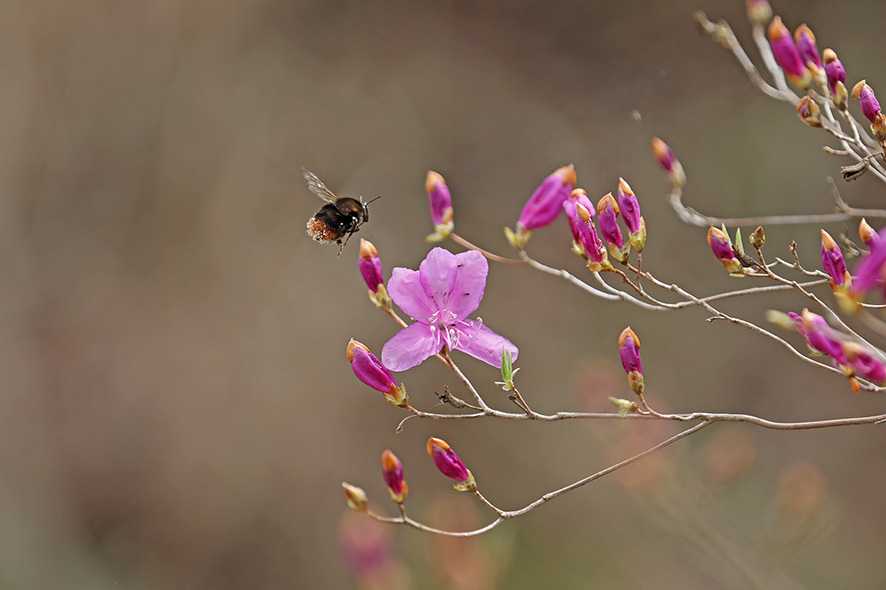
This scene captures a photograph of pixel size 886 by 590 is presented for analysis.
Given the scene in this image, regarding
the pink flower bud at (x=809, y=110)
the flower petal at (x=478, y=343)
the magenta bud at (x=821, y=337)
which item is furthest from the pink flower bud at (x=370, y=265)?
the pink flower bud at (x=809, y=110)

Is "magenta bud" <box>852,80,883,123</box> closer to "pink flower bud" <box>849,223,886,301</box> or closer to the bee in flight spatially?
"pink flower bud" <box>849,223,886,301</box>

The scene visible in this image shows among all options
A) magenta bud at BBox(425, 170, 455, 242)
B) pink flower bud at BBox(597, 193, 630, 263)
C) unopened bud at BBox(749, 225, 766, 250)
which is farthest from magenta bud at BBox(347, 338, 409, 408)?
unopened bud at BBox(749, 225, 766, 250)

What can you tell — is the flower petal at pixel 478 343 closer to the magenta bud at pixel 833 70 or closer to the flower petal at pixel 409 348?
the flower petal at pixel 409 348

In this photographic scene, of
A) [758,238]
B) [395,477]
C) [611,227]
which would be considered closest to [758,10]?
[758,238]

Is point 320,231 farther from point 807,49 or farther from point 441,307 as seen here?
point 807,49

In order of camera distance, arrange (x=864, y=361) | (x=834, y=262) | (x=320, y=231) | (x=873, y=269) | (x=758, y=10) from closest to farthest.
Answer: (x=873, y=269) < (x=864, y=361) < (x=834, y=262) < (x=758, y=10) < (x=320, y=231)

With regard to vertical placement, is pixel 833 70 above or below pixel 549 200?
above

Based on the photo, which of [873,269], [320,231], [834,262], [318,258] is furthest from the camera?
[318,258]

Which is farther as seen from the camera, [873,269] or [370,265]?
[370,265]
